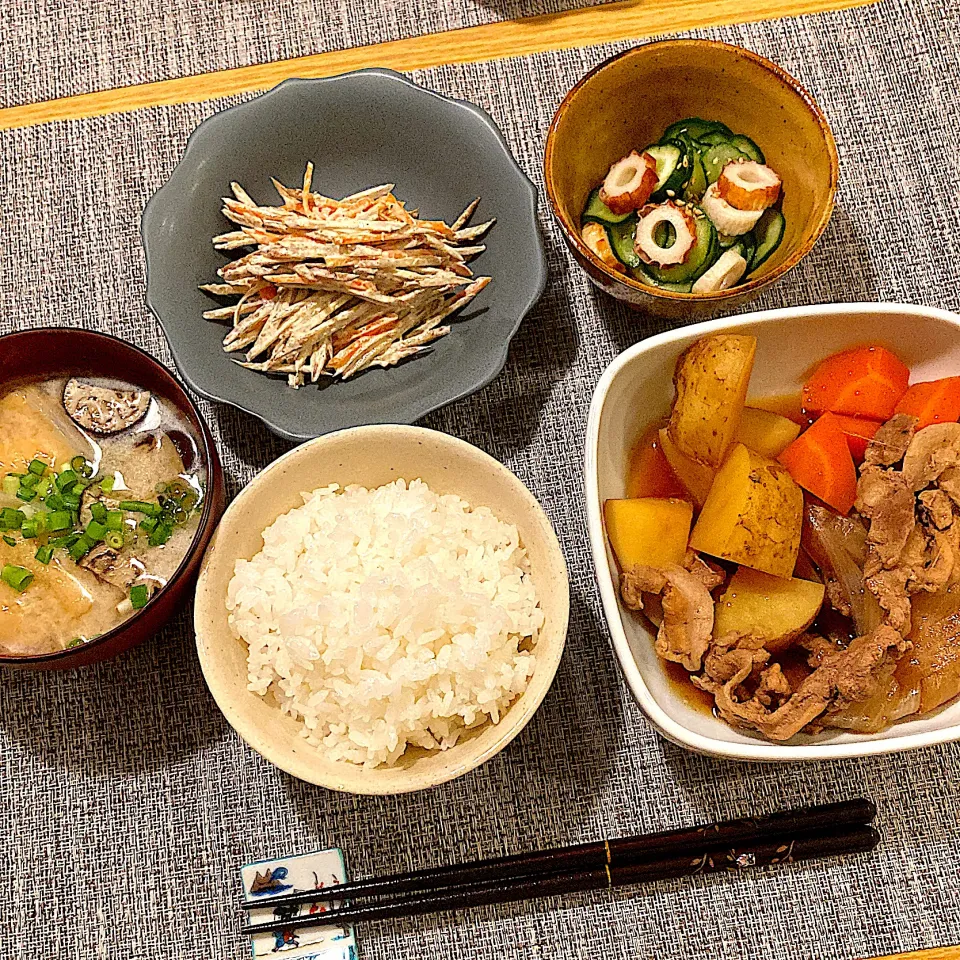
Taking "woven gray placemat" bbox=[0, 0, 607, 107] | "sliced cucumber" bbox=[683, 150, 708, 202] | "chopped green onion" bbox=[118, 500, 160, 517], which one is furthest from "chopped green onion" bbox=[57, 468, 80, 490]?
"sliced cucumber" bbox=[683, 150, 708, 202]

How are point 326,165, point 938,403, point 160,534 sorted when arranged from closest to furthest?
point 938,403 → point 160,534 → point 326,165

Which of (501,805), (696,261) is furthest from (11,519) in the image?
(696,261)

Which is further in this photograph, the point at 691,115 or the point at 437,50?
the point at 437,50

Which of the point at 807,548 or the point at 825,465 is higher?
the point at 825,465

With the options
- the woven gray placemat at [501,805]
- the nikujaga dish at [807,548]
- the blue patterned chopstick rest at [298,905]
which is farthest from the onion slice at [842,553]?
the blue patterned chopstick rest at [298,905]

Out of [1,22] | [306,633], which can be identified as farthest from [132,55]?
[306,633]

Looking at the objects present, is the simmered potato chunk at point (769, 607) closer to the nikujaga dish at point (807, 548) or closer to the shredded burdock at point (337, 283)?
the nikujaga dish at point (807, 548)

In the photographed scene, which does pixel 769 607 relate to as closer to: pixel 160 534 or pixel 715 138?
pixel 715 138

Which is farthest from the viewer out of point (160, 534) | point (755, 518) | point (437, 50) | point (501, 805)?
point (437, 50)

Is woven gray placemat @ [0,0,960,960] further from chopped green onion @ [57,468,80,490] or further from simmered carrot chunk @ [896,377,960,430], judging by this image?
simmered carrot chunk @ [896,377,960,430]
